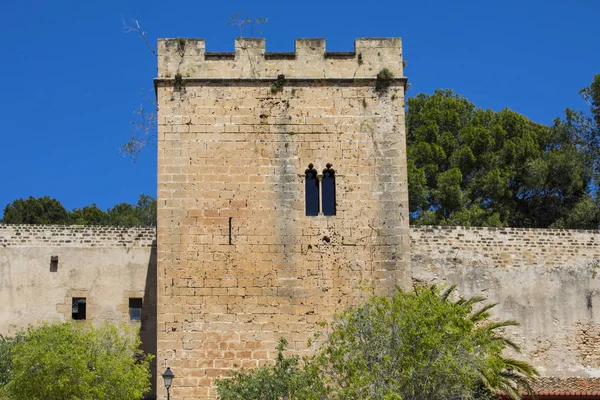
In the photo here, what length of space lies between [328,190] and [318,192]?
190 millimetres

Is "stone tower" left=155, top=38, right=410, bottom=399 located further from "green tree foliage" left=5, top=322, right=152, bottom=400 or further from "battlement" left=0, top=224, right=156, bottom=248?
"battlement" left=0, top=224, right=156, bottom=248

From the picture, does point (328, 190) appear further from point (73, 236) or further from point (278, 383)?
point (73, 236)

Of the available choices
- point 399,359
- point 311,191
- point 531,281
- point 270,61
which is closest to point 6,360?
point 311,191

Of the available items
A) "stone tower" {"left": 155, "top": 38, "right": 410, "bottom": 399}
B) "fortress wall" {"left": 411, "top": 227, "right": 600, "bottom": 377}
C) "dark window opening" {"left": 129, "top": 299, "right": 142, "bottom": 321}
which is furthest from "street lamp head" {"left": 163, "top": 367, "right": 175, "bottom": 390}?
"fortress wall" {"left": 411, "top": 227, "right": 600, "bottom": 377}

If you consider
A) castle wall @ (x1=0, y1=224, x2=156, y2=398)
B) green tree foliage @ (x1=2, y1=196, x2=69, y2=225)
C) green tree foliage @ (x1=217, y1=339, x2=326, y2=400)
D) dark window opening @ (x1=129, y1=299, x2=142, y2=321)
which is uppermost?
green tree foliage @ (x1=2, y1=196, x2=69, y2=225)

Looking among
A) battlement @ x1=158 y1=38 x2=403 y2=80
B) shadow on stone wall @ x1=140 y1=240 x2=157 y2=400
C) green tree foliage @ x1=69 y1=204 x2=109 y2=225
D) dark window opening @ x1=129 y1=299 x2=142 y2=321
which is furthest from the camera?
green tree foliage @ x1=69 y1=204 x2=109 y2=225

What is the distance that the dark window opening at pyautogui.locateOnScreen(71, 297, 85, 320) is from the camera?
69.6 feet

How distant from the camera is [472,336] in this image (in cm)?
1526

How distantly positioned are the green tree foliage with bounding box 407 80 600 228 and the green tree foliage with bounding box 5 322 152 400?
15219mm

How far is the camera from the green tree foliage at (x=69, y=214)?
4100 cm

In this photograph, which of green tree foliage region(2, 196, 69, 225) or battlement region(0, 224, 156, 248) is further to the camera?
green tree foliage region(2, 196, 69, 225)

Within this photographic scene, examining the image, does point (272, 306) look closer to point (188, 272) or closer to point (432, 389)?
point (188, 272)

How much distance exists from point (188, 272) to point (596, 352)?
9.08 m

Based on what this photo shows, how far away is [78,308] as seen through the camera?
21.3 metres
